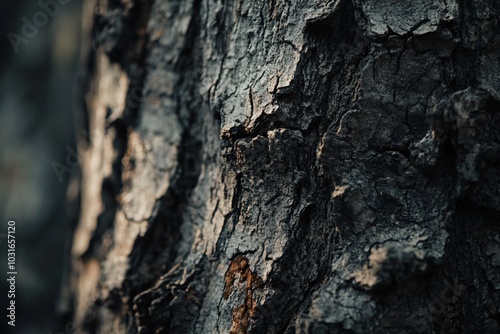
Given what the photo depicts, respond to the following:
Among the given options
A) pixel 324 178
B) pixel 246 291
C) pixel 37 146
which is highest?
pixel 37 146

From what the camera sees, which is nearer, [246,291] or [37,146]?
[246,291]

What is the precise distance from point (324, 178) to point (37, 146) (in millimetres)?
1243

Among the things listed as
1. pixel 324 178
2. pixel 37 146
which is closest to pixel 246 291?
pixel 324 178

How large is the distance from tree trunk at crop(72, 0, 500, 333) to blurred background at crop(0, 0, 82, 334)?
611 mm

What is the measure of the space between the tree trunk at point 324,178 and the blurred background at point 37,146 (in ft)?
2.01

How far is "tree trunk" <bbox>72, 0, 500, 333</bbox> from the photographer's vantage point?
808mm

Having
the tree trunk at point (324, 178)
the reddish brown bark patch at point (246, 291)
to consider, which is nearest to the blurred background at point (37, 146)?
the tree trunk at point (324, 178)

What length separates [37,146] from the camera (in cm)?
175

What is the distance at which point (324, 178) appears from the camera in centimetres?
88

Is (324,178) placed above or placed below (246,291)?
above

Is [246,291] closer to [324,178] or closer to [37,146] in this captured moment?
[324,178]

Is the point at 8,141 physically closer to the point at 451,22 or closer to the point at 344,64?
the point at 344,64

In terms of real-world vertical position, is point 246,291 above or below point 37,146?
below

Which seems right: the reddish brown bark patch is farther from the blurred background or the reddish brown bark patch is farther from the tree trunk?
the blurred background
